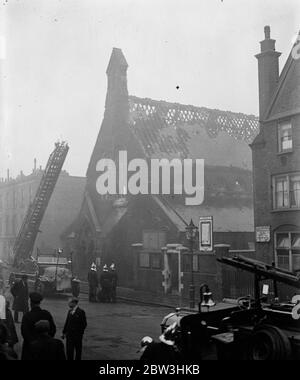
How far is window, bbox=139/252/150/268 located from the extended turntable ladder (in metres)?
6.26

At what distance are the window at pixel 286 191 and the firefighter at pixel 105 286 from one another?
8.38m

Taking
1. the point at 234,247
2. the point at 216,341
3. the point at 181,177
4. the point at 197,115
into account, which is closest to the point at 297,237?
the point at 234,247

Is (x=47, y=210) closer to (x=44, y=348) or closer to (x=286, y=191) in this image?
(x=286, y=191)

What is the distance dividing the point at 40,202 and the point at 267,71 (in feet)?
46.4

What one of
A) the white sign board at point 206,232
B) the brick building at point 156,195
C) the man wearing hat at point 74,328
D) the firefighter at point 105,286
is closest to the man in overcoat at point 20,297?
the man wearing hat at point 74,328

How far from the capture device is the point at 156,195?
30203 millimetres

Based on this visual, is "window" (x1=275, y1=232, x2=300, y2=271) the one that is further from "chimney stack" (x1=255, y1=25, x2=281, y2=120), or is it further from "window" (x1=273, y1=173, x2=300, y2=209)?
"chimney stack" (x1=255, y1=25, x2=281, y2=120)

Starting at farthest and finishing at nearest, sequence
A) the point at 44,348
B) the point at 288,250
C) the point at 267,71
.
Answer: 1. the point at 267,71
2. the point at 288,250
3. the point at 44,348

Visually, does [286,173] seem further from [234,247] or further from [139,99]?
[139,99]

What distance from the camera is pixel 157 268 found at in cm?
2744

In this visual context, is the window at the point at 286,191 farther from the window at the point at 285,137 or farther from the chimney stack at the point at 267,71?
the chimney stack at the point at 267,71

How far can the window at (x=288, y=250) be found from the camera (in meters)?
21.0

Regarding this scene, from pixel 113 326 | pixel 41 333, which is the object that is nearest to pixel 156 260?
pixel 113 326

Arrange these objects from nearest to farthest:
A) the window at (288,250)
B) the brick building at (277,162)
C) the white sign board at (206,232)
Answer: the white sign board at (206,232), the window at (288,250), the brick building at (277,162)
